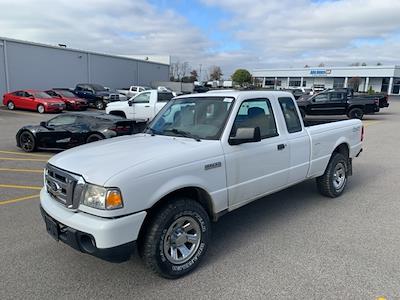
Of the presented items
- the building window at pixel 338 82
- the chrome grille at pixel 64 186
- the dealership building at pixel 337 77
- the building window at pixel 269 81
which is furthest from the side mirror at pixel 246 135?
the building window at pixel 269 81

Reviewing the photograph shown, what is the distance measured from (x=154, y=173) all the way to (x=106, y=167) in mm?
441

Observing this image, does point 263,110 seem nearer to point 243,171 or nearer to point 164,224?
point 243,171

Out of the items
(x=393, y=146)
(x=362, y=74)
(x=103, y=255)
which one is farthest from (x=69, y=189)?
(x=362, y=74)

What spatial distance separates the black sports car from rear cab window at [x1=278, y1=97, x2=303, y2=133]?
549cm

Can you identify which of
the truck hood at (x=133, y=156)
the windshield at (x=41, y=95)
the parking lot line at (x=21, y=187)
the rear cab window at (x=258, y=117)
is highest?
the rear cab window at (x=258, y=117)

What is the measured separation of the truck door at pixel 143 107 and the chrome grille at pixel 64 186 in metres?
11.6

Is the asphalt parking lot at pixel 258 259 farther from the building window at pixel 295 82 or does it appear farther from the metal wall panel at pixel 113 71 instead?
the building window at pixel 295 82

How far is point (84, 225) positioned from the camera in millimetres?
2938

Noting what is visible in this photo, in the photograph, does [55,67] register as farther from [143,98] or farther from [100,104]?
[143,98]

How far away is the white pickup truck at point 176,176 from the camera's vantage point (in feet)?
9.70

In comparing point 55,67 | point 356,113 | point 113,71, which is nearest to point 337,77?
point 113,71

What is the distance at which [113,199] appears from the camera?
2883 mm

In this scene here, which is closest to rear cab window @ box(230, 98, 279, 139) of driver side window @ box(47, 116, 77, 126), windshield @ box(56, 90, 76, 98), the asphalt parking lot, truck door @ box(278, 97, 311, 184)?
truck door @ box(278, 97, 311, 184)

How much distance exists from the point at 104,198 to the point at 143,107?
41.5 feet
